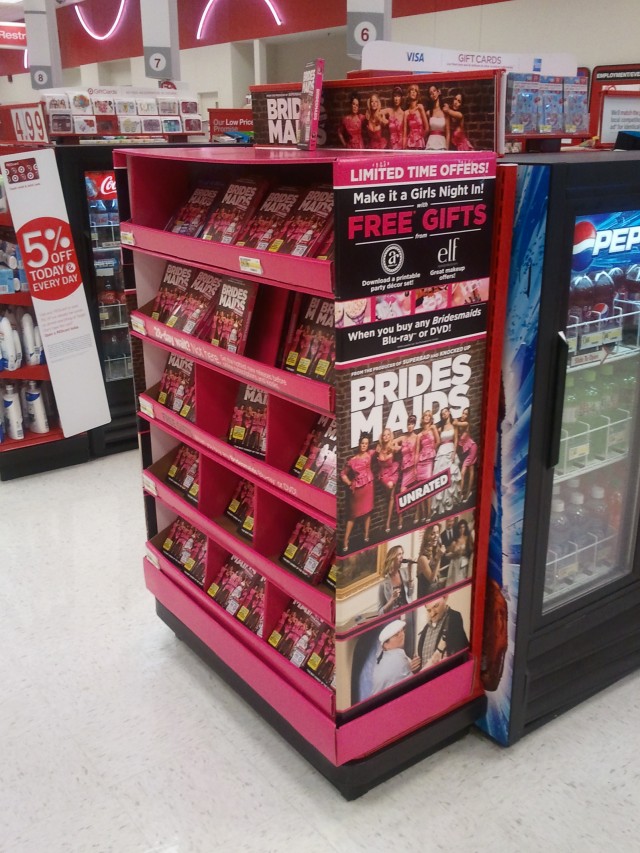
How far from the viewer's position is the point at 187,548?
302 cm

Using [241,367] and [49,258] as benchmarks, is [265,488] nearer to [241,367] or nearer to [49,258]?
[241,367]

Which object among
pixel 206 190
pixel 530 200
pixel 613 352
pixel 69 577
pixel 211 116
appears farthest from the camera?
pixel 211 116

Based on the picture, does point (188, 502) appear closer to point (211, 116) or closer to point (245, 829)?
point (245, 829)

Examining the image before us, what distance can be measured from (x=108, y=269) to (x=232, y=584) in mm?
2941

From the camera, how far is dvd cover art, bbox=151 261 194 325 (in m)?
2.79

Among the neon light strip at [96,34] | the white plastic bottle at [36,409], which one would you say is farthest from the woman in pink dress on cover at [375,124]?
the neon light strip at [96,34]

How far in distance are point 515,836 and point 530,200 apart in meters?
1.77

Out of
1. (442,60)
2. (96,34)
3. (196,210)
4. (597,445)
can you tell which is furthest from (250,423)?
(96,34)

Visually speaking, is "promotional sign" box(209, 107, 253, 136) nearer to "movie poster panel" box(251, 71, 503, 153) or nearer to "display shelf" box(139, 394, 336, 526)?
"movie poster panel" box(251, 71, 503, 153)

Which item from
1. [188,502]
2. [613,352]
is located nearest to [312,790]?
[188,502]

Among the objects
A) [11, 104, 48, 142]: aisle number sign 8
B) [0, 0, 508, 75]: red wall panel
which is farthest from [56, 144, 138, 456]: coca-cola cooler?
[0, 0, 508, 75]: red wall panel

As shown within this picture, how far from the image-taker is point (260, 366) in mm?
2225

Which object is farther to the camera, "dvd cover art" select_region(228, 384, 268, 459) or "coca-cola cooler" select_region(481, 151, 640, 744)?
"dvd cover art" select_region(228, 384, 268, 459)

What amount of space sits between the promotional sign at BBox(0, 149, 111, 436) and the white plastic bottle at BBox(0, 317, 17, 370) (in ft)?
0.62
